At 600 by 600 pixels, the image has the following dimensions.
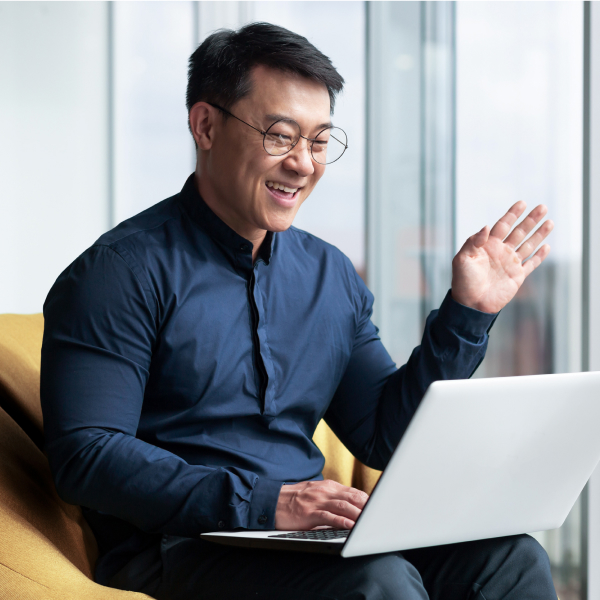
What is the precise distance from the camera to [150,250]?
1.14m

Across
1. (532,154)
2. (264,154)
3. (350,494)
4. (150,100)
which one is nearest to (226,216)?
(264,154)

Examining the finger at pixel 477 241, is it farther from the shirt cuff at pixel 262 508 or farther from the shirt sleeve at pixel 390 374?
the shirt cuff at pixel 262 508

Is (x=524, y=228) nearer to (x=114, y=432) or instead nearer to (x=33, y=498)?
(x=114, y=432)

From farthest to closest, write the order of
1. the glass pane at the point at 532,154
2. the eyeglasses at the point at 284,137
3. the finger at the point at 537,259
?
1. the glass pane at the point at 532,154
2. the finger at the point at 537,259
3. the eyeglasses at the point at 284,137

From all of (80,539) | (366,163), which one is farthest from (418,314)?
(80,539)

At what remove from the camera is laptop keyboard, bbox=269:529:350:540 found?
883 mm

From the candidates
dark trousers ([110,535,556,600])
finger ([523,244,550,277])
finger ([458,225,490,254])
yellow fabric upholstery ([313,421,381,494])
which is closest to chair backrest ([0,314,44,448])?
dark trousers ([110,535,556,600])

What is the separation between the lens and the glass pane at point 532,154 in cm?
179

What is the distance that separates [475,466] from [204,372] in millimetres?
473

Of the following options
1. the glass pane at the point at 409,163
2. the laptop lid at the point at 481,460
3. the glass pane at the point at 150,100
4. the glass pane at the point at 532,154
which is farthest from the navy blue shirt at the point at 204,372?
the glass pane at the point at 150,100

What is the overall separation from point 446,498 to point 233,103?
0.73 meters

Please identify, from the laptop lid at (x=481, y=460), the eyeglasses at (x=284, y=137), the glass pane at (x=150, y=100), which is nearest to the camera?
the laptop lid at (x=481, y=460)

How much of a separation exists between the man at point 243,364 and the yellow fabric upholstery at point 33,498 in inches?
2.7

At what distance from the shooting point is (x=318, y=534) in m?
0.92
